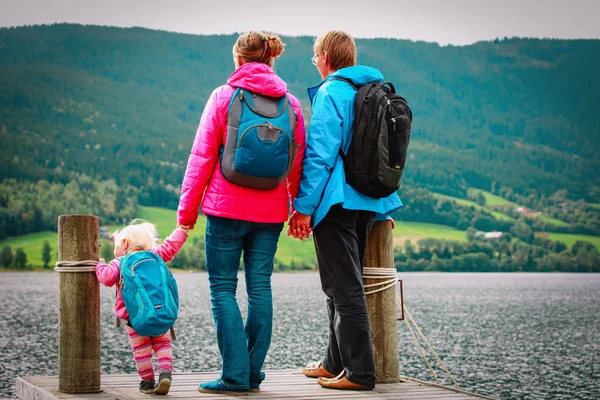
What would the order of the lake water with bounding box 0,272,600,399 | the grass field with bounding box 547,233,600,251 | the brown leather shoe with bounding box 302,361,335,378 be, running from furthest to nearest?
the grass field with bounding box 547,233,600,251, the lake water with bounding box 0,272,600,399, the brown leather shoe with bounding box 302,361,335,378

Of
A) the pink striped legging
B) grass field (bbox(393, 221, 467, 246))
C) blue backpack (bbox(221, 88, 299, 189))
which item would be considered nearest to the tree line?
grass field (bbox(393, 221, 467, 246))

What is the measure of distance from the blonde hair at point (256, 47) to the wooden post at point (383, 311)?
1.66 metres

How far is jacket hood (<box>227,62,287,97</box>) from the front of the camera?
562 cm

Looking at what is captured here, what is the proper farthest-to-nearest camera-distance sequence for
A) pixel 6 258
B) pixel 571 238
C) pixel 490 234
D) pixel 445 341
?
pixel 571 238 < pixel 490 234 < pixel 6 258 < pixel 445 341

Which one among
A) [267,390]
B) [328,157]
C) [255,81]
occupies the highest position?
[255,81]

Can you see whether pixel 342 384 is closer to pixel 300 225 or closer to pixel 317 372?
pixel 317 372

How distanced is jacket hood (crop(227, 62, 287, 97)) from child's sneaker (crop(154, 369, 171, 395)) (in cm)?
202

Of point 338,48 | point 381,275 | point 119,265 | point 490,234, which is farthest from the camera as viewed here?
point 490,234

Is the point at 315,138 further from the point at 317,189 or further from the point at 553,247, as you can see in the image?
the point at 553,247

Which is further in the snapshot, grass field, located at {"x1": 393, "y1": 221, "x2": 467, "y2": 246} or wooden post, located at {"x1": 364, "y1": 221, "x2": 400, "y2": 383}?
grass field, located at {"x1": 393, "y1": 221, "x2": 467, "y2": 246}

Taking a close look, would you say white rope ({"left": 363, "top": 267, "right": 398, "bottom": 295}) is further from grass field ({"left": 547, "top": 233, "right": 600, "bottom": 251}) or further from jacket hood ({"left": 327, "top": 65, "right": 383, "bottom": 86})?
grass field ({"left": 547, "top": 233, "right": 600, "bottom": 251})

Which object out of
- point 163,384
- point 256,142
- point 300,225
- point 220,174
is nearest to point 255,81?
point 256,142

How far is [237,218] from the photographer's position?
555 cm

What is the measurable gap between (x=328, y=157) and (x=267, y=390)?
68.1 inches
